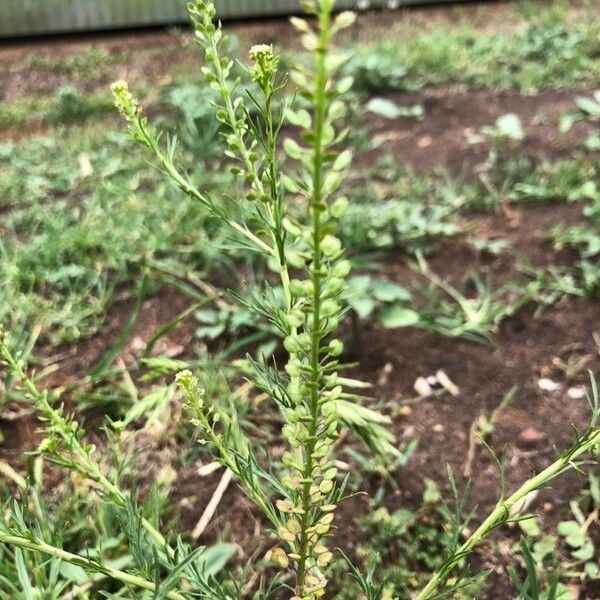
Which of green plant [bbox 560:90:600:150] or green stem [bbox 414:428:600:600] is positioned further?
green plant [bbox 560:90:600:150]

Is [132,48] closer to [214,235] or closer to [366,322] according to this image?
[214,235]

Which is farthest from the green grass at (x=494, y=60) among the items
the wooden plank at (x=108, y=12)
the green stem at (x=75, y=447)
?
the green stem at (x=75, y=447)

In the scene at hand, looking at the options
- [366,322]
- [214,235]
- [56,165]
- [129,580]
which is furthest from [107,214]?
[129,580]

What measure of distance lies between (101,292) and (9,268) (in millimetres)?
330

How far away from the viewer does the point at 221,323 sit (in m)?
1.98

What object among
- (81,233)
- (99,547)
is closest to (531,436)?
(99,547)

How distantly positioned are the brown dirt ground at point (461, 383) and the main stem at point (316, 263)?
0.35 meters

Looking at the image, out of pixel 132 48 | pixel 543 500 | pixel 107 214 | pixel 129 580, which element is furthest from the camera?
pixel 132 48

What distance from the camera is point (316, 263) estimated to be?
1.98 ft

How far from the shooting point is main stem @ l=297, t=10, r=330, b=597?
48 centimetres

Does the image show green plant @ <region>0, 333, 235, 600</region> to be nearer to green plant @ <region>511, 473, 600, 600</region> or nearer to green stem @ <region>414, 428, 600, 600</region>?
green stem @ <region>414, 428, 600, 600</region>

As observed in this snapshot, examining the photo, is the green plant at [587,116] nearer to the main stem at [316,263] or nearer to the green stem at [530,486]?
the green stem at [530,486]

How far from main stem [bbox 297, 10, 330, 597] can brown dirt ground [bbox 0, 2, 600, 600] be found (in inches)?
13.8

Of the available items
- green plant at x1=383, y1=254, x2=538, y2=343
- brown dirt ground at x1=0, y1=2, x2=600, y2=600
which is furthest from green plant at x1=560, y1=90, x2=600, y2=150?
green plant at x1=383, y1=254, x2=538, y2=343
